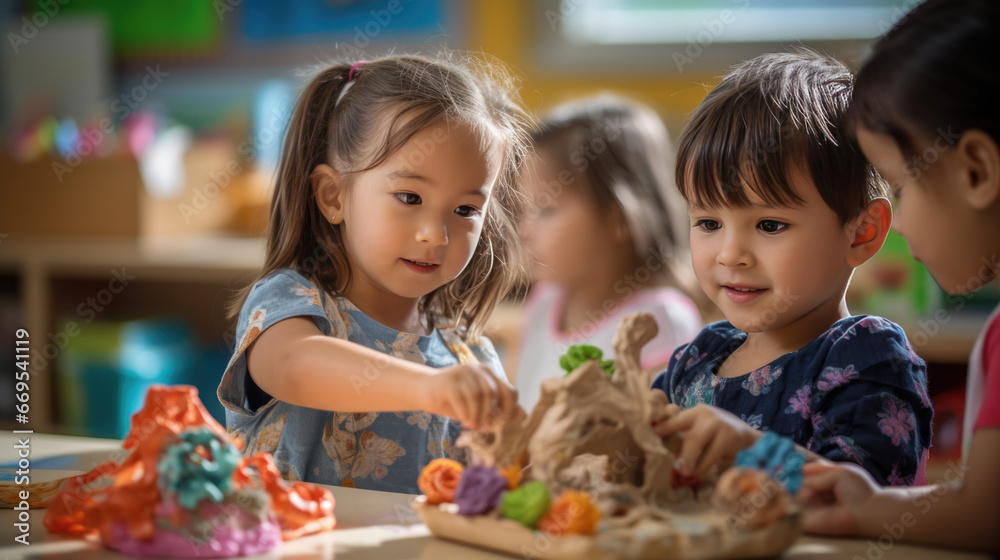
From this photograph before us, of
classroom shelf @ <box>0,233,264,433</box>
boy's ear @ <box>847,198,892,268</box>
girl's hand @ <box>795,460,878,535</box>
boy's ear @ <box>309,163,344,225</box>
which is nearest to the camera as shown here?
girl's hand @ <box>795,460,878,535</box>

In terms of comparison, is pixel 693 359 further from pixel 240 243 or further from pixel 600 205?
pixel 240 243

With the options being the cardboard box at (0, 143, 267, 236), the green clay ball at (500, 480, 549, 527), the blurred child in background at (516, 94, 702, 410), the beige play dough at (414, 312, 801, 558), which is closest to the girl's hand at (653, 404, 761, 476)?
the beige play dough at (414, 312, 801, 558)

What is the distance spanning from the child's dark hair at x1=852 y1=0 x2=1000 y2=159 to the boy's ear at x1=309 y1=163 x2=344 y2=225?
23.2 inches

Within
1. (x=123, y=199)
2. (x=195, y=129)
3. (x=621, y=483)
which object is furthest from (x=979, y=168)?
(x=195, y=129)

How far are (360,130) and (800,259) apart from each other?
52 cm

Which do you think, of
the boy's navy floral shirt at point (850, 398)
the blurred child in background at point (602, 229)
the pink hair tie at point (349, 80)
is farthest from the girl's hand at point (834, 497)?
the blurred child in background at point (602, 229)

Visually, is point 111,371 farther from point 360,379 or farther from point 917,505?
point 917,505

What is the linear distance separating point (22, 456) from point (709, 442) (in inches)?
28.5

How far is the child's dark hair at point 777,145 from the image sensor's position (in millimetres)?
901

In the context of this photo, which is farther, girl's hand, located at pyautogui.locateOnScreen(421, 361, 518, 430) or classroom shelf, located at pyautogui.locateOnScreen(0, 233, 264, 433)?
classroom shelf, located at pyautogui.locateOnScreen(0, 233, 264, 433)

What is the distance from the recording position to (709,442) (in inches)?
27.2

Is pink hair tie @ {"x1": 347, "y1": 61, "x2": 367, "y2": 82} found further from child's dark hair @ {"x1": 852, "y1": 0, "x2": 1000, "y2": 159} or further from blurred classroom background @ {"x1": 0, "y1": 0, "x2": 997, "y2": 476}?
blurred classroom background @ {"x1": 0, "y1": 0, "x2": 997, "y2": 476}

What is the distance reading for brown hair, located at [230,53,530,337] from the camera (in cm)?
102

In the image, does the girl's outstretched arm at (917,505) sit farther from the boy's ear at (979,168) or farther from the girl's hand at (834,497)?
the boy's ear at (979,168)
